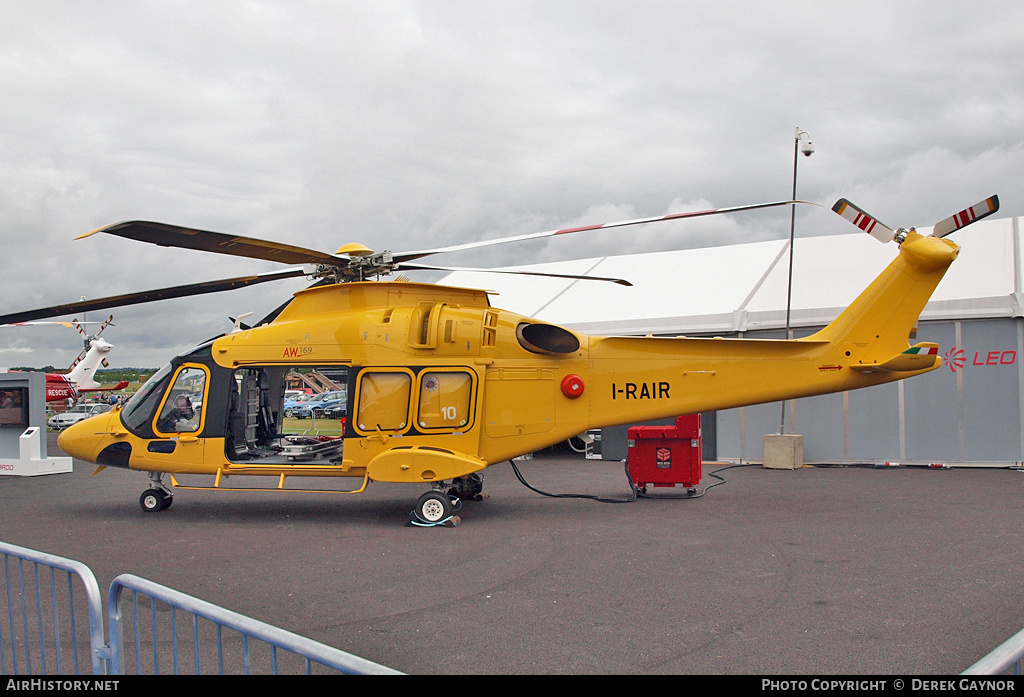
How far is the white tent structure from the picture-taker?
14414 millimetres

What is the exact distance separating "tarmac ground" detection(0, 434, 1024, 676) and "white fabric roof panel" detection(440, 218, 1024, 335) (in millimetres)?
4518

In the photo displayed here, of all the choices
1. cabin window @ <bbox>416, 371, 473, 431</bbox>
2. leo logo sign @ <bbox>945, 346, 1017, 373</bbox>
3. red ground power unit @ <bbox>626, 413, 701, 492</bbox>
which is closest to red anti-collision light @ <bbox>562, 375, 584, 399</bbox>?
cabin window @ <bbox>416, 371, 473, 431</bbox>

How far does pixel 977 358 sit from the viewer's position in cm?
1456

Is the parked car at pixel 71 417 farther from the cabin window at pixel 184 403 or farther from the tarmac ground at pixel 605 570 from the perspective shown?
the cabin window at pixel 184 403

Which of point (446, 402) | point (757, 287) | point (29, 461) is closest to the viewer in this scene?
point (446, 402)

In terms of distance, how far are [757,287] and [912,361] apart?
8.85 m

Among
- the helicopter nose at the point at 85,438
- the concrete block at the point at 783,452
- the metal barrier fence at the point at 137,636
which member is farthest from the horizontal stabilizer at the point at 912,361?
the helicopter nose at the point at 85,438

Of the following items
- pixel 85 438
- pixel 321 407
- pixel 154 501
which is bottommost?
pixel 154 501

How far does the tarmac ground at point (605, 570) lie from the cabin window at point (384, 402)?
4.38 feet

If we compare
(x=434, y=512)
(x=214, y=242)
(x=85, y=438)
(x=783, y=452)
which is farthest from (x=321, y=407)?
(x=783, y=452)

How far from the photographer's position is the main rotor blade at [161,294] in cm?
873

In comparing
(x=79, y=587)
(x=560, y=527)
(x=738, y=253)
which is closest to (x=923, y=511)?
(x=560, y=527)

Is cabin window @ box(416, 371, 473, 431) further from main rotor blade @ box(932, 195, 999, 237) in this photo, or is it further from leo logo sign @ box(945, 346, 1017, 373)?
leo logo sign @ box(945, 346, 1017, 373)

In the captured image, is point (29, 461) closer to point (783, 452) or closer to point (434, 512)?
point (434, 512)
